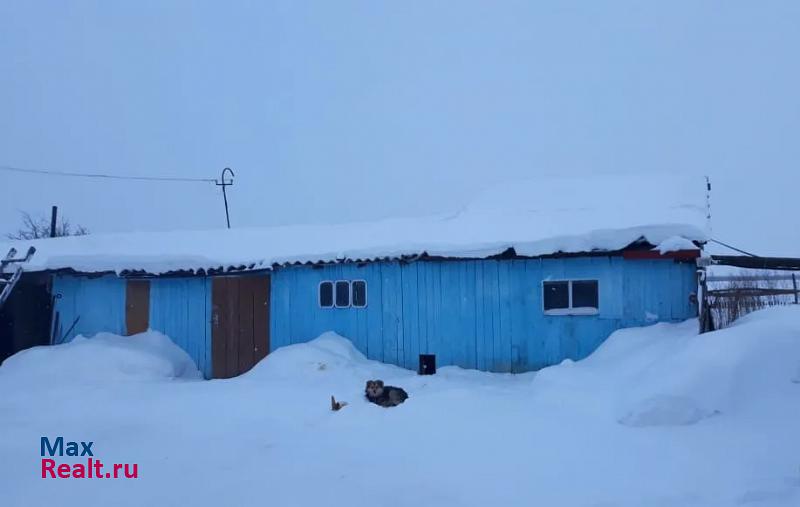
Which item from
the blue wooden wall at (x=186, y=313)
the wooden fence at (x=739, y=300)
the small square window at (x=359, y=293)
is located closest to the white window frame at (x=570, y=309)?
the small square window at (x=359, y=293)

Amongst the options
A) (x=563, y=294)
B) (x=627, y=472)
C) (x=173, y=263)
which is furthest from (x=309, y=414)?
(x=173, y=263)

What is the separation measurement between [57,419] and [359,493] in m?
5.06

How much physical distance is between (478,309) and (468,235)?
4.97 feet

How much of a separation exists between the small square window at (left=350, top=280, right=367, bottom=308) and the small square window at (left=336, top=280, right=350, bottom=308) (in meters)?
0.11

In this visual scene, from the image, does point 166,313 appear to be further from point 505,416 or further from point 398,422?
point 505,416

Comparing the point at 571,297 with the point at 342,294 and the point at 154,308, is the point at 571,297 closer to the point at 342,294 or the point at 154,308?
the point at 342,294

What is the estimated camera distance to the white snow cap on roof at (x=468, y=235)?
959 centimetres

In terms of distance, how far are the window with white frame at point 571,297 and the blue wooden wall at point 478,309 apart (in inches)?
3.7

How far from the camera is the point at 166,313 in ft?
40.7

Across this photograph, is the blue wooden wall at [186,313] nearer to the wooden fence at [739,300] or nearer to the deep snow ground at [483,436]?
the deep snow ground at [483,436]

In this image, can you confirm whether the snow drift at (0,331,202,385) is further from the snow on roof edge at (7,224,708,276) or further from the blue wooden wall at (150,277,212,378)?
the snow on roof edge at (7,224,708,276)

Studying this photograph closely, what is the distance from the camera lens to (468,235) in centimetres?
1109

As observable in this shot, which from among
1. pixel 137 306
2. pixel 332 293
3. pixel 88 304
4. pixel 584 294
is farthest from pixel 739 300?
pixel 88 304

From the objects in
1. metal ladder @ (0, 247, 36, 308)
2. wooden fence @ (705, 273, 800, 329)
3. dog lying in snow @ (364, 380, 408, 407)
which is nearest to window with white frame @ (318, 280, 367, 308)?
dog lying in snow @ (364, 380, 408, 407)
